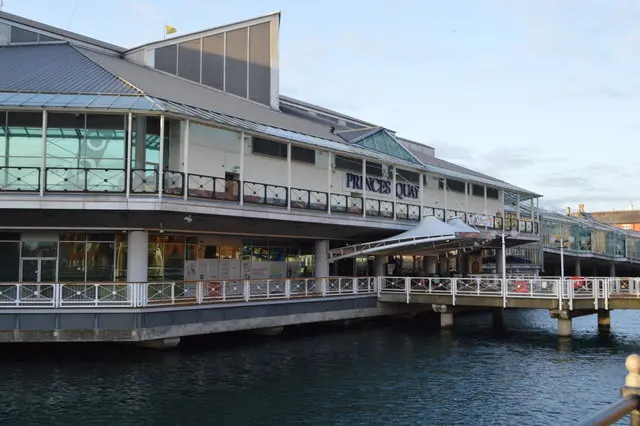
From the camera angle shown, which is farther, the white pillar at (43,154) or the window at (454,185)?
the window at (454,185)

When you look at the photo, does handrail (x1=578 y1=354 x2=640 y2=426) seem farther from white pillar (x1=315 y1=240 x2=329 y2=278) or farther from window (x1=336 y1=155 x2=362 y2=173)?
window (x1=336 y1=155 x2=362 y2=173)

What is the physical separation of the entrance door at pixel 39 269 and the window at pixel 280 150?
458 inches

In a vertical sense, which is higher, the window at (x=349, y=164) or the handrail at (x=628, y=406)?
the window at (x=349, y=164)

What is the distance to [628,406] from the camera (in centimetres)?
433

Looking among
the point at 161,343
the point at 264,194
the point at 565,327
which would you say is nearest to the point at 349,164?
the point at 264,194

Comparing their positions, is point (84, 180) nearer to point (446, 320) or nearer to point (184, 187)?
point (184, 187)

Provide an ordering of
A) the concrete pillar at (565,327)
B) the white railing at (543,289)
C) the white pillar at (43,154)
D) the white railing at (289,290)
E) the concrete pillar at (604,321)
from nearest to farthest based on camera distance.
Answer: the white railing at (289,290) < the white pillar at (43,154) < the white railing at (543,289) < the concrete pillar at (565,327) < the concrete pillar at (604,321)

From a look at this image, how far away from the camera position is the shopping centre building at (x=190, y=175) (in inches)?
973

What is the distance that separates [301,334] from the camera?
3103 centimetres

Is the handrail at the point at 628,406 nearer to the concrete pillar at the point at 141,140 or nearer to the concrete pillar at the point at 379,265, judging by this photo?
the concrete pillar at the point at 141,140

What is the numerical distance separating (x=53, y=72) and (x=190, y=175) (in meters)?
9.20

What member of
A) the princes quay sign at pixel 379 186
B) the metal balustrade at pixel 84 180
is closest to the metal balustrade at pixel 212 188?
the metal balustrade at pixel 84 180

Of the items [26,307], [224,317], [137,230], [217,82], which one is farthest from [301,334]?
[217,82]

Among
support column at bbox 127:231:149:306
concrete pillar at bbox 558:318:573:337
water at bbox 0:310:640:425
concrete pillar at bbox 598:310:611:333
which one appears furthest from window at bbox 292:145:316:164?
concrete pillar at bbox 598:310:611:333
